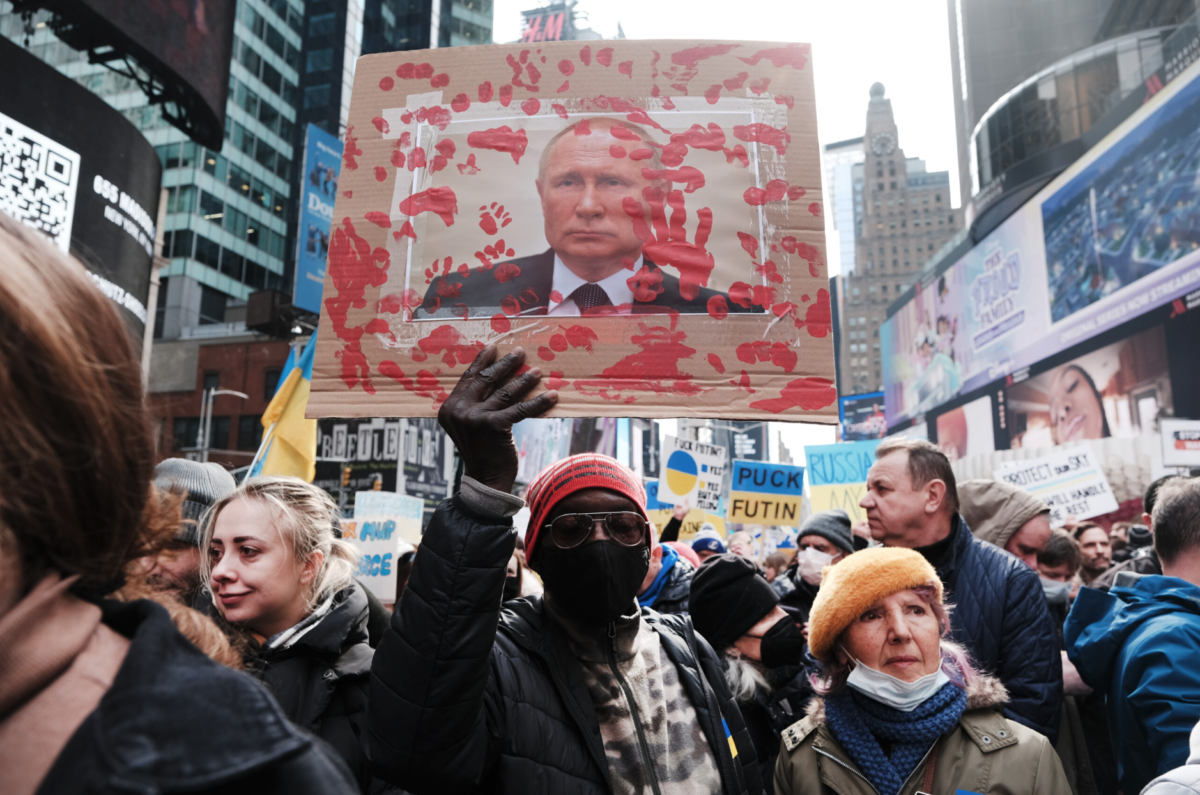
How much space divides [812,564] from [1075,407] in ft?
80.9

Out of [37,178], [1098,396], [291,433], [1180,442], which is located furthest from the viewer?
[1098,396]

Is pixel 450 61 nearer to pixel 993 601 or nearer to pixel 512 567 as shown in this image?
pixel 993 601

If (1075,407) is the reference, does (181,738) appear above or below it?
below

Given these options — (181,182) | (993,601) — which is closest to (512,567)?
(993,601)

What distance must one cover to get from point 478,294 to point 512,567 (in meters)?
3.40

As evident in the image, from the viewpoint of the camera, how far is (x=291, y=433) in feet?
17.3

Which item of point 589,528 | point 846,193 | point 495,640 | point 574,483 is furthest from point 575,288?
point 846,193

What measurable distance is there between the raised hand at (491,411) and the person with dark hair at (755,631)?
5.31 feet

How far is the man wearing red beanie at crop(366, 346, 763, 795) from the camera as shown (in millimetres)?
1833

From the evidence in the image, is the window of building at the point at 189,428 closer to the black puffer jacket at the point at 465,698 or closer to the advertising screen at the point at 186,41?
the advertising screen at the point at 186,41

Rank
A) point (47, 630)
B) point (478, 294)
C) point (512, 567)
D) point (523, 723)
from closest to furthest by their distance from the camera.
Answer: point (47, 630)
point (523, 723)
point (478, 294)
point (512, 567)

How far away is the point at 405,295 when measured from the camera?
2227 mm

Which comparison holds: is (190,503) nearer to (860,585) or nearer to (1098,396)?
(860,585)

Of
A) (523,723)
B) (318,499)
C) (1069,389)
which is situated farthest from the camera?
(1069,389)
